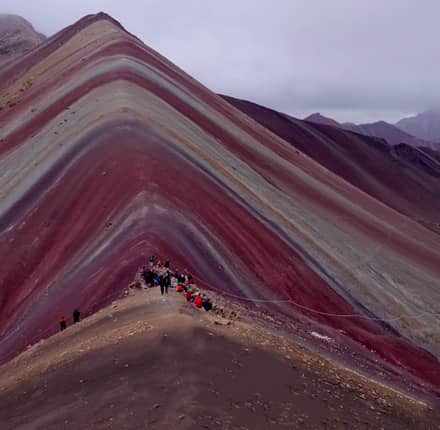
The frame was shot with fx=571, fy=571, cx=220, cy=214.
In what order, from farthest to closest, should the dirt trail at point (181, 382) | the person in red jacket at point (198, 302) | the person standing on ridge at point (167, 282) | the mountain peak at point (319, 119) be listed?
the mountain peak at point (319, 119) < the person standing on ridge at point (167, 282) < the person in red jacket at point (198, 302) < the dirt trail at point (181, 382)

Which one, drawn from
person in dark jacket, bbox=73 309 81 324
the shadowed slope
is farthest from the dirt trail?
the shadowed slope

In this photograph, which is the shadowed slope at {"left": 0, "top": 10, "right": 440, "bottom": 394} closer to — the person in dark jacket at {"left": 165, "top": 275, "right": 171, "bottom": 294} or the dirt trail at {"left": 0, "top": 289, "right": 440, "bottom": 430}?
the person in dark jacket at {"left": 165, "top": 275, "right": 171, "bottom": 294}

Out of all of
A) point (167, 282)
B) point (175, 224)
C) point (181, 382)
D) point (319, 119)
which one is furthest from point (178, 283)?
point (319, 119)

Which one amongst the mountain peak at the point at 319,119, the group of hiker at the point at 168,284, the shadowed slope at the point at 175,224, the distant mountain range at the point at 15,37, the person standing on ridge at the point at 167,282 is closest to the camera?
the group of hiker at the point at 168,284

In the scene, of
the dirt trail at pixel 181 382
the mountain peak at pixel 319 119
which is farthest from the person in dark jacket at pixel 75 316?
the mountain peak at pixel 319 119

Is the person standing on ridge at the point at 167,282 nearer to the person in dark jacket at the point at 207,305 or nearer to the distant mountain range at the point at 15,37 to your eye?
the person in dark jacket at the point at 207,305

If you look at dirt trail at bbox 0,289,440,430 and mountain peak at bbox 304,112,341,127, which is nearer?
dirt trail at bbox 0,289,440,430

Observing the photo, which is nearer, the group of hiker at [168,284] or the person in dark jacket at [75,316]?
the group of hiker at [168,284]

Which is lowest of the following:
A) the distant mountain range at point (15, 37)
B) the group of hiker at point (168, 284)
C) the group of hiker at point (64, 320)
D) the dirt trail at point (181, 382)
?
the group of hiker at point (64, 320)

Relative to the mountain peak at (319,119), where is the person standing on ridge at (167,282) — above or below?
below
